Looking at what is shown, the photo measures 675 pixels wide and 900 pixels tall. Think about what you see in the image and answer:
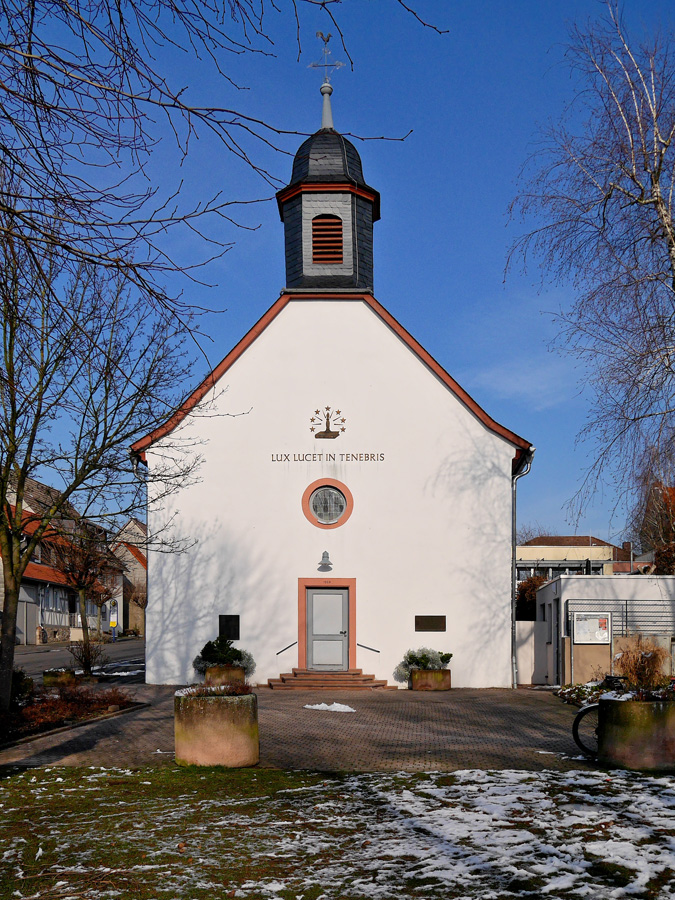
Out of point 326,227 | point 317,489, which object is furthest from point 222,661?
point 326,227

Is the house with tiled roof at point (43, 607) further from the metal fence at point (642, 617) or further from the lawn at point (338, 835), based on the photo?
the lawn at point (338, 835)

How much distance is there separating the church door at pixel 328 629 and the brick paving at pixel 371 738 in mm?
3080

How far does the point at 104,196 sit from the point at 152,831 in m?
4.94

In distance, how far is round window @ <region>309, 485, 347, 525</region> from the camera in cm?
2219

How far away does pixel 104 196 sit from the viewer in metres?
5.33

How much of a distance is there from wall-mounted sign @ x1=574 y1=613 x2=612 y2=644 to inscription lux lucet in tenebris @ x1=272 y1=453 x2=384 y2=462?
5.90 meters

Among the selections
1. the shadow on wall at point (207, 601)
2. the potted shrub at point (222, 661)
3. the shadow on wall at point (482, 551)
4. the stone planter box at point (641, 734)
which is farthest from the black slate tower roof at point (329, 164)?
the stone planter box at point (641, 734)

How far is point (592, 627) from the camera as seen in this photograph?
2106cm

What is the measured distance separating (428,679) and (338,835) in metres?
13.9

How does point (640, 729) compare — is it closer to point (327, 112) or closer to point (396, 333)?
point (396, 333)

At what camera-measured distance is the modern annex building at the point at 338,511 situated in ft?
71.2

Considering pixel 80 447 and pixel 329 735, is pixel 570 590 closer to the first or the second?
pixel 329 735

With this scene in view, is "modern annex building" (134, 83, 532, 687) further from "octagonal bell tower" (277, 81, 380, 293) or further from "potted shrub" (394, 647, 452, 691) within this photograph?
"octagonal bell tower" (277, 81, 380, 293)

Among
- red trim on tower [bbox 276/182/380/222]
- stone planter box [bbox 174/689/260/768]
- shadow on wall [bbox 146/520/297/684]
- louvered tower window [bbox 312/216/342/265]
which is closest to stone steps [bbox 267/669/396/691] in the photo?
shadow on wall [bbox 146/520/297/684]
